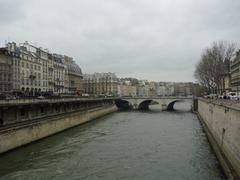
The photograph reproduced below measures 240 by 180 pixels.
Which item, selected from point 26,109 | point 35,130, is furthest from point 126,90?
point 35,130

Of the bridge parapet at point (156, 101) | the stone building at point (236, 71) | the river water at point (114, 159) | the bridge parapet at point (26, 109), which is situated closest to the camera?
the river water at point (114, 159)

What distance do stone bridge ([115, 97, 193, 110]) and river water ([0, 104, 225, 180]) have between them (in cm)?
5079

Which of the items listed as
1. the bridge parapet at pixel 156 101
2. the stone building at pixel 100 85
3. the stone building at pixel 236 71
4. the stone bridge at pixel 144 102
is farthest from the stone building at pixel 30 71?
the stone building at pixel 100 85

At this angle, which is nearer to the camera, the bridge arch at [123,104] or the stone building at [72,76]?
the bridge arch at [123,104]

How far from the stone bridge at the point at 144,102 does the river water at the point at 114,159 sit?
5079 cm

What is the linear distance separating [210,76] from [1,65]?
1618 inches

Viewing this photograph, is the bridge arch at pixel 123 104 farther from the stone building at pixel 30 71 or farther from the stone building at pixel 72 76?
the stone building at pixel 30 71

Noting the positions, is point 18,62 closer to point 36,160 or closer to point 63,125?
point 63,125

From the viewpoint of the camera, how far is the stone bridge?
81.6 metres

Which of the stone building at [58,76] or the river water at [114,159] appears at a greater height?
the stone building at [58,76]

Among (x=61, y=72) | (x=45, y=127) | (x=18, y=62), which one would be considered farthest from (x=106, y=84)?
(x=45, y=127)

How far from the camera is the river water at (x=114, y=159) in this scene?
700 inches

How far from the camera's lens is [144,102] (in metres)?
91.5

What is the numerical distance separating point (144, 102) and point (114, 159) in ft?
231
